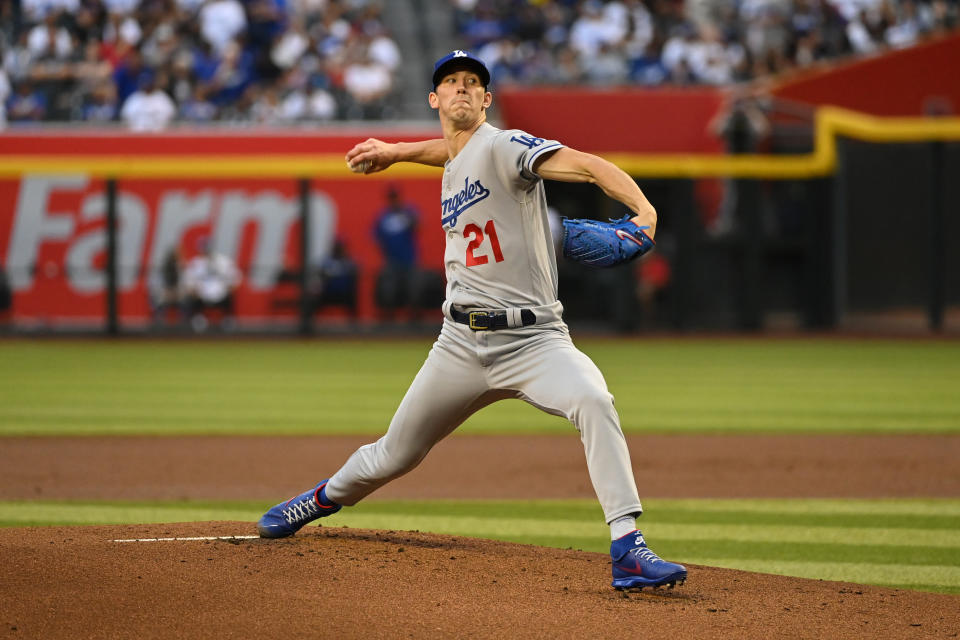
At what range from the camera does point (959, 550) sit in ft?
18.4

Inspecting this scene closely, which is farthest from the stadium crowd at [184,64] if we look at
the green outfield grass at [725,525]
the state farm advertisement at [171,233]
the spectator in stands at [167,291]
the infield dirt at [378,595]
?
the infield dirt at [378,595]

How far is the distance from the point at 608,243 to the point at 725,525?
2577mm

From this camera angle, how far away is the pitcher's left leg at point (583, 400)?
4.23 metres

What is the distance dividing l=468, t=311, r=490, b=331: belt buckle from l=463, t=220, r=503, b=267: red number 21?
17 cm

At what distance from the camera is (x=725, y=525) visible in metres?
6.26

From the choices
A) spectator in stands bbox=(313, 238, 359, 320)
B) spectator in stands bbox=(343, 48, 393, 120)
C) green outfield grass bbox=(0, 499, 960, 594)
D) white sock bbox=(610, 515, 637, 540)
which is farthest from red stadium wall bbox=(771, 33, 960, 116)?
white sock bbox=(610, 515, 637, 540)

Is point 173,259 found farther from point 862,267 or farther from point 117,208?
point 862,267

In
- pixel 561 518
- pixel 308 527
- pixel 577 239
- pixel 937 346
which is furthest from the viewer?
pixel 937 346

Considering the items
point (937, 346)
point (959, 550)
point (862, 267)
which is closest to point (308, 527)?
point (959, 550)

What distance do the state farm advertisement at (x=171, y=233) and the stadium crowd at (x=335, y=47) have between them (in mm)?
1095

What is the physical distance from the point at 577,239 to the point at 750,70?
17582 millimetres

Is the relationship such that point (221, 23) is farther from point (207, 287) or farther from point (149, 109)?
point (207, 287)

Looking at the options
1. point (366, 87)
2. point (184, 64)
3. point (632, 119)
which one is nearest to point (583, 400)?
point (366, 87)

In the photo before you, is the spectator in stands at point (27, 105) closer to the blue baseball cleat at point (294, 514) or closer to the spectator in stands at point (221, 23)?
the spectator in stands at point (221, 23)
